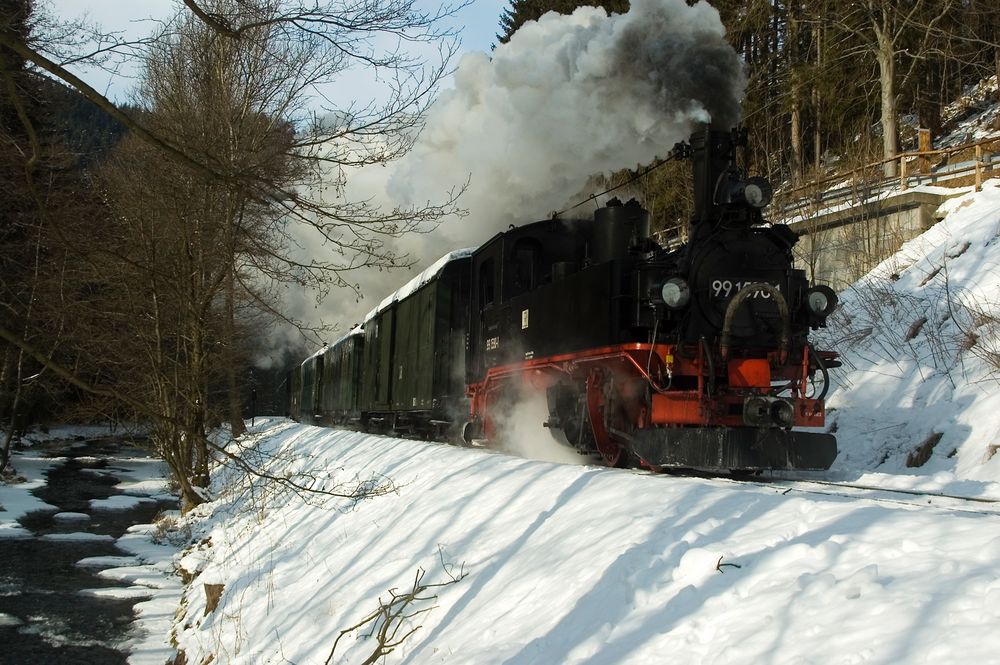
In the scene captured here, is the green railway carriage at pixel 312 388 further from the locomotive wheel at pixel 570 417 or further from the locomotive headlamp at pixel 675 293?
the locomotive headlamp at pixel 675 293

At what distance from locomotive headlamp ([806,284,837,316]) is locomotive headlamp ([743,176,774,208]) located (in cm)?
100

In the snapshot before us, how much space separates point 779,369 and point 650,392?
1.30 meters

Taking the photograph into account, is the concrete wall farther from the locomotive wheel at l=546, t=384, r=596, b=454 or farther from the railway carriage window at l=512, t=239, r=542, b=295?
the locomotive wheel at l=546, t=384, r=596, b=454

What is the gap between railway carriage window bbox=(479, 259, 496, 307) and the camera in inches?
437

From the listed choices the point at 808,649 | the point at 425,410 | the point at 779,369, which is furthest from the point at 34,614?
the point at 808,649

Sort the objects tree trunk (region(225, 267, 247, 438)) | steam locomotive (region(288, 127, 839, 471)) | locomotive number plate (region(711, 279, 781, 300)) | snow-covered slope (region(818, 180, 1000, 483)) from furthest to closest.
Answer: tree trunk (region(225, 267, 247, 438)) → snow-covered slope (region(818, 180, 1000, 483)) → locomotive number plate (region(711, 279, 781, 300)) → steam locomotive (region(288, 127, 839, 471))

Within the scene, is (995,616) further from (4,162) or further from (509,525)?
(4,162)

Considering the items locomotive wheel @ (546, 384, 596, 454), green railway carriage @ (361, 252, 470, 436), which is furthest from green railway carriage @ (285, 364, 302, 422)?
locomotive wheel @ (546, 384, 596, 454)

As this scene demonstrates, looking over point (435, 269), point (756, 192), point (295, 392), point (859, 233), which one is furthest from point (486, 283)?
point (295, 392)

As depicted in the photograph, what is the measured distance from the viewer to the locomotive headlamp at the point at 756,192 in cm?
770

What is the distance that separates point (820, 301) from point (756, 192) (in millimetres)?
1214

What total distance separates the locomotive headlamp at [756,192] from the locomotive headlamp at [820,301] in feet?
3.29

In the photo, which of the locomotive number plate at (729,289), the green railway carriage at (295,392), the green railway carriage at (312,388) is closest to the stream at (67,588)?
the locomotive number plate at (729,289)

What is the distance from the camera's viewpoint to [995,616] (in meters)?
2.73
